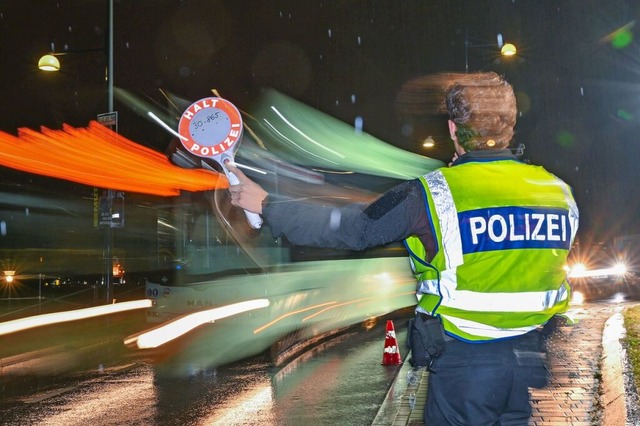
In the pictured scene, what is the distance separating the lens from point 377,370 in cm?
1068

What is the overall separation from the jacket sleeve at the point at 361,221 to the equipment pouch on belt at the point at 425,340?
326 millimetres

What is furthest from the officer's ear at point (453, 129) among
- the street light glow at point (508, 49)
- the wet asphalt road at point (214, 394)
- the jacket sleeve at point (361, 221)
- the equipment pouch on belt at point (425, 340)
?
the street light glow at point (508, 49)

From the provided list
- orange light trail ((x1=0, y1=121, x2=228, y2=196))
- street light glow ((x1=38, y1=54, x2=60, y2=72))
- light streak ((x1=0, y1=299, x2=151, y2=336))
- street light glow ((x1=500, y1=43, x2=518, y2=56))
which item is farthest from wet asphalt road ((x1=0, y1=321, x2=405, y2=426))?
street light glow ((x1=500, y1=43, x2=518, y2=56))

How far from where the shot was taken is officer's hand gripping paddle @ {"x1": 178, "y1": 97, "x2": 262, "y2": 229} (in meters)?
3.18

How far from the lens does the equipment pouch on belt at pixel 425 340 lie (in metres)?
2.61

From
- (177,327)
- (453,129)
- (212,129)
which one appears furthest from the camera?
(177,327)

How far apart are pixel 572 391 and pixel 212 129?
6.46 m

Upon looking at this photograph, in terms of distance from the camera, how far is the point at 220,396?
8961 millimetres

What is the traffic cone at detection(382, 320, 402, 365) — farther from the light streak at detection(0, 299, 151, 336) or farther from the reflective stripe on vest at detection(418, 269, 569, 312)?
the reflective stripe on vest at detection(418, 269, 569, 312)

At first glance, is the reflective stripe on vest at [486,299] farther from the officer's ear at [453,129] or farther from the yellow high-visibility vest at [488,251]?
the officer's ear at [453,129]

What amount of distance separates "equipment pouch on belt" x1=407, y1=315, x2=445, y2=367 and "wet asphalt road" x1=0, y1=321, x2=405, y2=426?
5054 millimetres

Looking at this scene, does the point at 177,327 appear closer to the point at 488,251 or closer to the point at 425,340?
the point at 425,340

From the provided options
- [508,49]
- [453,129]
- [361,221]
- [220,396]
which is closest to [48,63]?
[508,49]

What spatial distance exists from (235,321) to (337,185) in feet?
12.3
